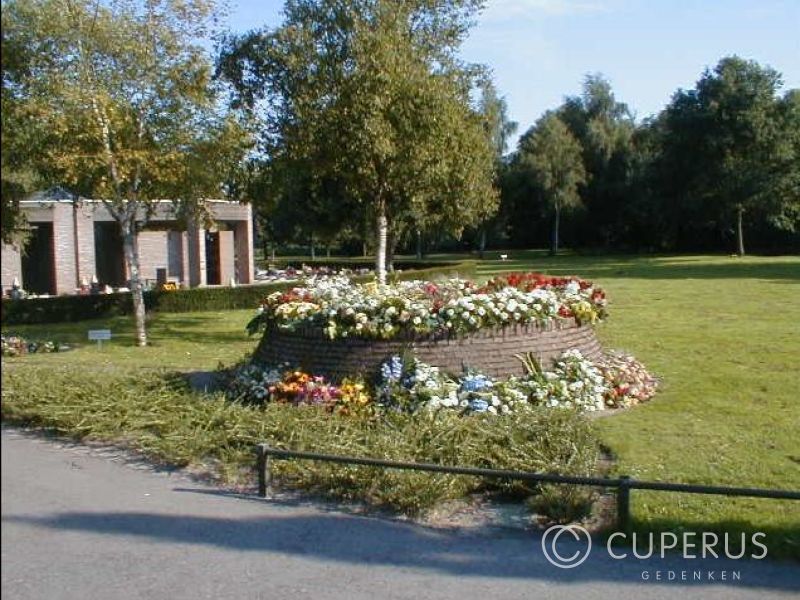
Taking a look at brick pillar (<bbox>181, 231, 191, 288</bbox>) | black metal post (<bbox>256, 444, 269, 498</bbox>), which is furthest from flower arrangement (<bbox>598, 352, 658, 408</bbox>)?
brick pillar (<bbox>181, 231, 191, 288</bbox>)

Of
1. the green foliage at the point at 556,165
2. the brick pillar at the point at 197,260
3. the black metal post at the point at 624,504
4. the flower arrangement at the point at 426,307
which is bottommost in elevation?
the black metal post at the point at 624,504

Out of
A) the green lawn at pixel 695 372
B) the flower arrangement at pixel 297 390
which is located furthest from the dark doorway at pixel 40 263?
the flower arrangement at pixel 297 390

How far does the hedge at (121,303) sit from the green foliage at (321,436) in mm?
14814

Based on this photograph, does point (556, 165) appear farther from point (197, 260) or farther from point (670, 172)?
point (197, 260)

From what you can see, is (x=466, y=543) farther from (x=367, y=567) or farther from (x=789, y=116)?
(x=789, y=116)

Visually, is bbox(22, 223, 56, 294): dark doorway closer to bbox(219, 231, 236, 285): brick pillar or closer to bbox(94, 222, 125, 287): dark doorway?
bbox(94, 222, 125, 287): dark doorway

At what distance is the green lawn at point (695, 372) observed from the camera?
685 cm

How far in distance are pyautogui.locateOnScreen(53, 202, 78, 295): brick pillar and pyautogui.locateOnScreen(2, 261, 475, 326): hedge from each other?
27.9 feet

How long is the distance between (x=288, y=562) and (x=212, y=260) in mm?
35836

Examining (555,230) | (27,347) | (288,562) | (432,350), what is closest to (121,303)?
(27,347)

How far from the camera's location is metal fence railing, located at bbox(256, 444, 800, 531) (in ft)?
18.8

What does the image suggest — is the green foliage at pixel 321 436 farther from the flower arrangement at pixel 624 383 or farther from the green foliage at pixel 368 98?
the green foliage at pixel 368 98

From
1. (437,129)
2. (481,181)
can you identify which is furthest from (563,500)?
(481,181)

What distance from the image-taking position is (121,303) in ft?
86.1
